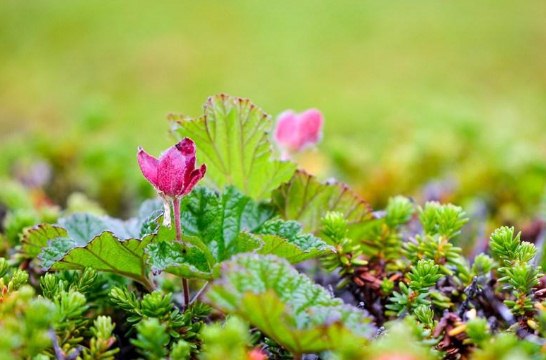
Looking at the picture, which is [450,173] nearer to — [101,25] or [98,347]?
[98,347]

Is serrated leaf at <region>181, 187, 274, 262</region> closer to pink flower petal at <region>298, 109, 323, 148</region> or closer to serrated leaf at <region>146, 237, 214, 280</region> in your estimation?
serrated leaf at <region>146, 237, 214, 280</region>

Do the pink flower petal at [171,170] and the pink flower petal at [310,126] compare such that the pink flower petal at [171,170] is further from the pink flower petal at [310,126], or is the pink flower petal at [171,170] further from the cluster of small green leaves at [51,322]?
the pink flower petal at [310,126]

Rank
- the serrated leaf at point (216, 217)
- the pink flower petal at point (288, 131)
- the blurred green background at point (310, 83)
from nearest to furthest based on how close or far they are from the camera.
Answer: the serrated leaf at point (216, 217)
the pink flower petal at point (288, 131)
the blurred green background at point (310, 83)

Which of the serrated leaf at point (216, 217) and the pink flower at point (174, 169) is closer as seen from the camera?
the pink flower at point (174, 169)

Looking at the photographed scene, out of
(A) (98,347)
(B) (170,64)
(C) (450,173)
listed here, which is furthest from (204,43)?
(A) (98,347)

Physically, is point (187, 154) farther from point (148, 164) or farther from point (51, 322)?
point (51, 322)

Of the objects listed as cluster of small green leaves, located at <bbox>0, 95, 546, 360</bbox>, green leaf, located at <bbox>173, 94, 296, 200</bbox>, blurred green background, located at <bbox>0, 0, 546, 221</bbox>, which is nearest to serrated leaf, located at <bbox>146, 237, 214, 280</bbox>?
cluster of small green leaves, located at <bbox>0, 95, 546, 360</bbox>

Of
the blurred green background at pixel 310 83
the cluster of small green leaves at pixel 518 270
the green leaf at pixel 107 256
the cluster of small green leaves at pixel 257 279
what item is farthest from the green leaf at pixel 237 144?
the blurred green background at pixel 310 83
